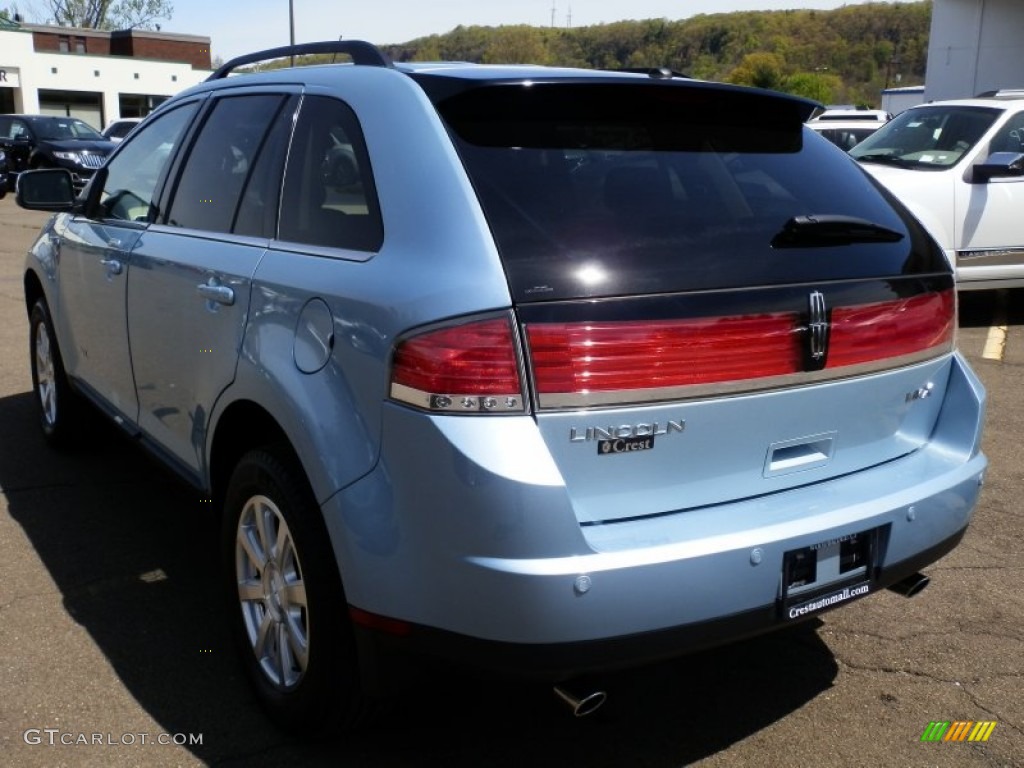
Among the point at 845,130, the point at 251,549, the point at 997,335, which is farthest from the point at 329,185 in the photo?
the point at 845,130

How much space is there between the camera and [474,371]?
227cm

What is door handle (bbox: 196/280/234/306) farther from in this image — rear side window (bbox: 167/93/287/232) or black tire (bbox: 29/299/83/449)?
black tire (bbox: 29/299/83/449)

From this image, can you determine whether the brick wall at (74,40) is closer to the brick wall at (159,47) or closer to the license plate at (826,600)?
the brick wall at (159,47)

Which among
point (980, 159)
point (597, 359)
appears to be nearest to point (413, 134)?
point (597, 359)

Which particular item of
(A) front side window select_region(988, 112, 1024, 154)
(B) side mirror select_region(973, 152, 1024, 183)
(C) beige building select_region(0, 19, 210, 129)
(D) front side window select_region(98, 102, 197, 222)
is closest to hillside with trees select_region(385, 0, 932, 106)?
(C) beige building select_region(0, 19, 210, 129)

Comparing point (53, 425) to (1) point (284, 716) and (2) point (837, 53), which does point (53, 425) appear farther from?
(2) point (837, 53)

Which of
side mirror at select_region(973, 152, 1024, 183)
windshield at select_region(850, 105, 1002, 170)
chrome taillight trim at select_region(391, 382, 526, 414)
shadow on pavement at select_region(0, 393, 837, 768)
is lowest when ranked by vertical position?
shadow on pavement at select_region(0, 393, 837, 768)

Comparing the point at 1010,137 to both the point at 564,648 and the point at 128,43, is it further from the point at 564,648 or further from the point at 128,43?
the point at 128,43

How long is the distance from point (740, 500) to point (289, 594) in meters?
1.20

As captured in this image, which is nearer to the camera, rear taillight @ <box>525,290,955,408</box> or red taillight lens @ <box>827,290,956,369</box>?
rear taillight @ <box>525,290,955,408</box>

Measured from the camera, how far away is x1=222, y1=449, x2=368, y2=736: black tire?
261 centimetres

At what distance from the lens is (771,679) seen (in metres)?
3.28

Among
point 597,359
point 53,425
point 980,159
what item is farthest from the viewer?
point 980,159

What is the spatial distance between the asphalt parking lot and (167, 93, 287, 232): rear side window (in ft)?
4.46
